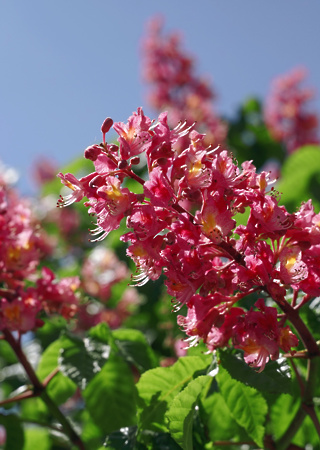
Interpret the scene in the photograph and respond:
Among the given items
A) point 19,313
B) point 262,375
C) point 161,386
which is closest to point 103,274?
point 19,313

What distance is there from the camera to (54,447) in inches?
125

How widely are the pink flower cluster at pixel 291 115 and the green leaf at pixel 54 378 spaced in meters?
3.80

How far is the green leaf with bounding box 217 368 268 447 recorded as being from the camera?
1631mm

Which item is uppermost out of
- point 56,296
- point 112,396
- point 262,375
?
point 56,296

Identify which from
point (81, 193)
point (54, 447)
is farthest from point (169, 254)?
point (54, 447)

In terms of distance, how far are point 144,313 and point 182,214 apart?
8.36 ft

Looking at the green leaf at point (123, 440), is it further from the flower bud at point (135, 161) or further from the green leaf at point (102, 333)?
the flower bud at point (135, 161)

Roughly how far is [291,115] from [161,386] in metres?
4.83

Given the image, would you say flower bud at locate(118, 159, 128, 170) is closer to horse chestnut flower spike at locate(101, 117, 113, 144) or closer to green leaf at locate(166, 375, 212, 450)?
horse chestnut flower spike at locate(101, 117, 113, 144)

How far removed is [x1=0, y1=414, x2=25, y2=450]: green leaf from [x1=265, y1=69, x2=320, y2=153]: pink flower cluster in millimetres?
4031

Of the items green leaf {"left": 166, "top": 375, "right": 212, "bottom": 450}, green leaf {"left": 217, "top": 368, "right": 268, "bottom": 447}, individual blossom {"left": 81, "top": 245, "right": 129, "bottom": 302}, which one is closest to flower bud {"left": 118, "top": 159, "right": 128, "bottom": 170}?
green leaf {"left": 166, "top": 375, "right": 212, "bottom": 450}

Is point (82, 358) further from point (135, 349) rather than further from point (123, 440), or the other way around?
point (123, 440)

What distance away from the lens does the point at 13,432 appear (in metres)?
2.23

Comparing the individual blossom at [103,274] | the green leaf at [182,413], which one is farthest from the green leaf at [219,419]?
the individual blossom at [103,274]
